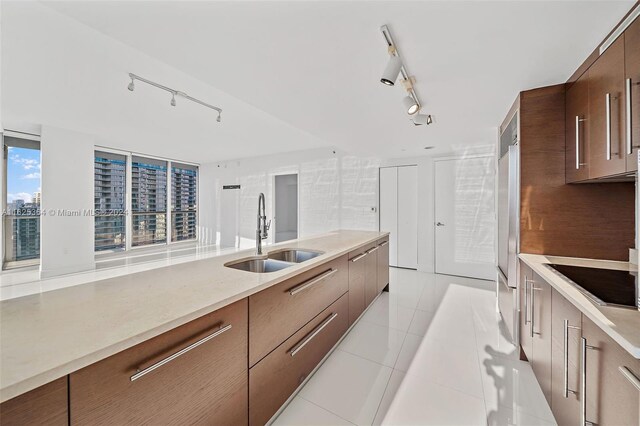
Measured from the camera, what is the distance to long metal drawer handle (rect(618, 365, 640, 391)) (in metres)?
0.75

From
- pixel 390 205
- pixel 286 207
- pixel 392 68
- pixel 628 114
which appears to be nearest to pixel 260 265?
pixel 392 68

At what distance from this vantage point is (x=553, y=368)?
135 centimetres

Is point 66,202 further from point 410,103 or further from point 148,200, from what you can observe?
point 410,103

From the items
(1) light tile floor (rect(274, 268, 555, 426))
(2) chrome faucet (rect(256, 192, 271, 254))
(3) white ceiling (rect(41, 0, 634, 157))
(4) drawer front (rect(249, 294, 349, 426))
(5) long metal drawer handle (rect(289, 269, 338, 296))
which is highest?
(3) white ceiling (rect(41, 0, 634, 157))

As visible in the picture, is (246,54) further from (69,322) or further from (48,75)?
(48,75)

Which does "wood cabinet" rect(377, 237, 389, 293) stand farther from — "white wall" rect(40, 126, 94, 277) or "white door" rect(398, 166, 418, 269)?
"white wall" rect(40, 126, 94, 277)

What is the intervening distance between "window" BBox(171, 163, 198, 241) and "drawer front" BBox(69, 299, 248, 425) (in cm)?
741

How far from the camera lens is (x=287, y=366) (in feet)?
4.72

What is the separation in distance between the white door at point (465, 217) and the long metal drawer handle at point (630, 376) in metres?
3.78

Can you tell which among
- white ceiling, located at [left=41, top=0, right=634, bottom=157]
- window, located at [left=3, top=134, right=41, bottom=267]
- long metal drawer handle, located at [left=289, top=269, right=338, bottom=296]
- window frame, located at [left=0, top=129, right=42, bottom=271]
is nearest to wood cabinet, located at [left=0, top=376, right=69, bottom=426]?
long metal drawer handle, located at [left=289, top=269, right=338, bottom=296]

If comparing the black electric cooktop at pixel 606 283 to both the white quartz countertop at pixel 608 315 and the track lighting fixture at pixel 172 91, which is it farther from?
the track lighting fixture at pixel 172 91

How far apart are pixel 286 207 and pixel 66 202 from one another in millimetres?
5223

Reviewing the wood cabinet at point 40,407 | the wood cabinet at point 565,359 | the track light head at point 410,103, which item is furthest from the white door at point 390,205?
the wood cabinet at point 40,407

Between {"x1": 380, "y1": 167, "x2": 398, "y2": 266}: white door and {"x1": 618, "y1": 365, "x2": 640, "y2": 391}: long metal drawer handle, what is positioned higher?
{"x1": 380, "y1": 167, "x2": 398, "y2": 266}: white door
